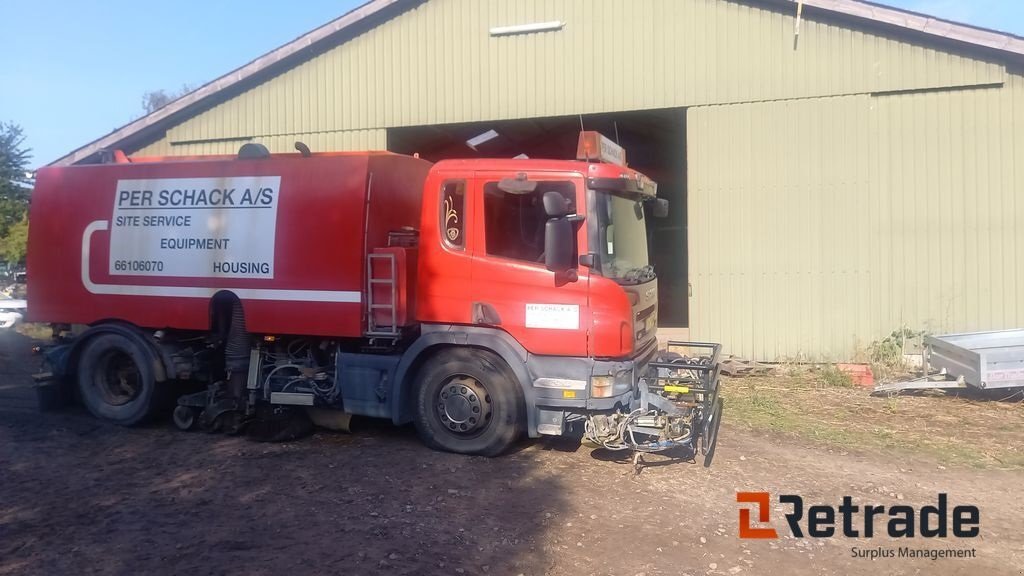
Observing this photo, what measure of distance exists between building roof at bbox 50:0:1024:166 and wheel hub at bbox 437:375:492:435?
778 cm

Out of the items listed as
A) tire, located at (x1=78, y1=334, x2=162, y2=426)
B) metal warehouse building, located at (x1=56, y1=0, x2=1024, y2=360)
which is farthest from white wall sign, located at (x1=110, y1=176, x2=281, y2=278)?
metal warehouse building, located at (x1=56, y1=0, x2=1024, y2=360)

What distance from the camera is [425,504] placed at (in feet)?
19.2

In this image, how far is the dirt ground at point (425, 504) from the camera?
481 centimetres

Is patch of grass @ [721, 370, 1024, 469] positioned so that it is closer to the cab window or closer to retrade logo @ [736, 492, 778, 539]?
retrade logo @ [736, 492, 778, 539]

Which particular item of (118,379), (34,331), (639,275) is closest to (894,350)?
(639,275)

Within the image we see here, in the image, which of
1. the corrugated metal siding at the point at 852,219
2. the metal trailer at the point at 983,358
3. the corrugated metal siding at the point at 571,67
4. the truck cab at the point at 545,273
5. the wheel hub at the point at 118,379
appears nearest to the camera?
the truck cab at the point at 545,273

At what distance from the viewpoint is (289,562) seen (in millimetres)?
4766

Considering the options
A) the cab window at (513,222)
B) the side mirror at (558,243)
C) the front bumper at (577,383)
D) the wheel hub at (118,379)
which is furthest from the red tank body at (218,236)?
the side mirror at (558,243)

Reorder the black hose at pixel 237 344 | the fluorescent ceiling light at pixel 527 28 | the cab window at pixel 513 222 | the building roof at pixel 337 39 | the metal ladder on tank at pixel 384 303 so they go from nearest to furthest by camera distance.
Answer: the cab window at pixel 513 222
the metal ladder on tank at pixel 384 303
the black hose at pixel 237 344
the building roof at pixel 337 39
the fluorescent ceiling light at pixel 527 28

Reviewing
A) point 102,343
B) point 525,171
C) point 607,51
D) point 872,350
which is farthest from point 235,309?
point 872,350

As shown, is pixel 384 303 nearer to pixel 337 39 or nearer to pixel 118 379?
pixel 118 379

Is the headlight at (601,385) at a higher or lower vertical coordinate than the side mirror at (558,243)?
lower

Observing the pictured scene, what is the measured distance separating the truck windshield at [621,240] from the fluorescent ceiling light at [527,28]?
18.3 feet

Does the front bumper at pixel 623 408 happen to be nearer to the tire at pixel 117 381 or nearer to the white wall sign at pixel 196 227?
the white wall sign at pixel 196 227
